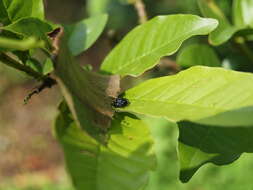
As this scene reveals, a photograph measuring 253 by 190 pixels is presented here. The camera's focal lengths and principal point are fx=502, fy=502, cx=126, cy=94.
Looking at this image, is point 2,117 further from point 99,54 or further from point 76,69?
point 76,69

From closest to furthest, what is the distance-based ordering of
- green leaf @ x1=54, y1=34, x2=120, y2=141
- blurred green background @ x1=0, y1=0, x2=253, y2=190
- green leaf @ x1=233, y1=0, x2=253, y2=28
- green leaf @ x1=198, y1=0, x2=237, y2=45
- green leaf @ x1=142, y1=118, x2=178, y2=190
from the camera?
green leaf @ x1=54, y1=34, x2=120, y2=141, green leaf @ x1=198, y1=0, x2=237, y2=45, green leaf @ x1=233, y1=0, x2=253, y2=28, blurred green background @ x1=0, y1=0, x2=253, y2=190, green leaf @ x1=142, y1=118, x2=178, y2=190

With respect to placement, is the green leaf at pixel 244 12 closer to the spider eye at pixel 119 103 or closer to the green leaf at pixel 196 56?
the green leaf at pixel 196 56

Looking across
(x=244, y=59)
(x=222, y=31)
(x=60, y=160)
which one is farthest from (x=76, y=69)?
(x=60, y=160)

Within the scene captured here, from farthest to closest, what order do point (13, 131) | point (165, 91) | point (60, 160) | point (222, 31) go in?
point (13, 131), point (60, 160), point (222, 31), point (165, 91)

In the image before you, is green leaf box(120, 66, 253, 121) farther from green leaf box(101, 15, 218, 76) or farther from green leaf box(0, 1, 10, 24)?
green leaf box(0, 1, 10, 24)

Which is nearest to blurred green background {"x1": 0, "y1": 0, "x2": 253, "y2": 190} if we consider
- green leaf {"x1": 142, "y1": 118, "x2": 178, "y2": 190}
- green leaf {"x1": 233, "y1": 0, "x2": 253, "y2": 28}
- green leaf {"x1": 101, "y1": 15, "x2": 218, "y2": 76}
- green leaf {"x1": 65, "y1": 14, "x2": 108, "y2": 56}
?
A: green leaf {"x1": 142, "y1": 118, "x2": 178, "y2": 190}

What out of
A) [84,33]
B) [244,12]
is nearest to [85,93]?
[84,33]

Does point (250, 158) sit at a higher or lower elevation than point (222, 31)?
lower
